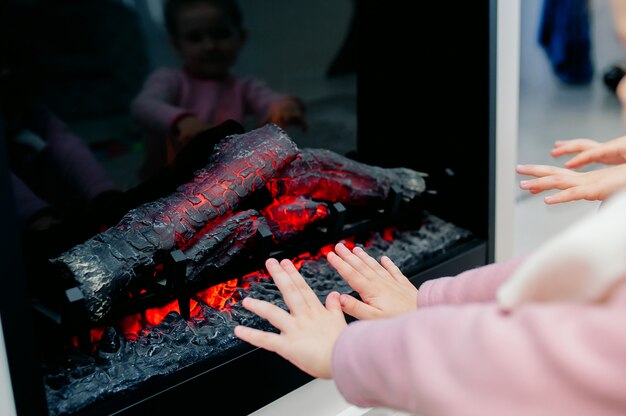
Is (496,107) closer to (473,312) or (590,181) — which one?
(590,181)

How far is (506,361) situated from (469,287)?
0.27 metres

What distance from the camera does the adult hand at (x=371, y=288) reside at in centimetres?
79

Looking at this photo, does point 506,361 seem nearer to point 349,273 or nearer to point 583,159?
point 349,273

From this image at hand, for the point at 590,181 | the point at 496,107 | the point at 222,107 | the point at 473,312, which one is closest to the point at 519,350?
the point at 473,312

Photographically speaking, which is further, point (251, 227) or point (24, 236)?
point (251, 227)

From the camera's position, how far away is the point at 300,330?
2.28 feet

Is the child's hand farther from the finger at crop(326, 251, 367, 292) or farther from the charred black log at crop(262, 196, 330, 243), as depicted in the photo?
the finger at crop(326, 251, 367, 292)

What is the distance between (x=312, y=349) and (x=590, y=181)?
0.52 metres

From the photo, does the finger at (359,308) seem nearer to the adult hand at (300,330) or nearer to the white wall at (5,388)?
the adult hand at (300,330)

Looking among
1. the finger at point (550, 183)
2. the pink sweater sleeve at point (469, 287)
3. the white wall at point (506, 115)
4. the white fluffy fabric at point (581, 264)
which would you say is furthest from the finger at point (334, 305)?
the white wall at point (506, 115)

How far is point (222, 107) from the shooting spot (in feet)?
3.74

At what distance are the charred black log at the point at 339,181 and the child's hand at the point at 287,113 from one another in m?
0.06

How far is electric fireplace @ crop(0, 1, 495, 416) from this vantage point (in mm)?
913

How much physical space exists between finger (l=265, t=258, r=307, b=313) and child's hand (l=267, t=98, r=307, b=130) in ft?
→ 1.62
